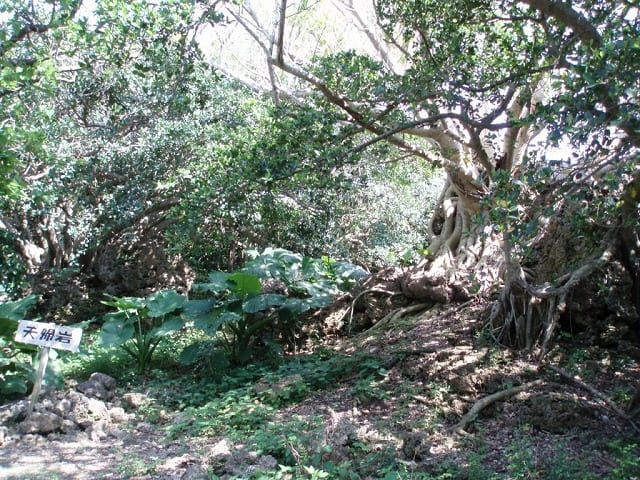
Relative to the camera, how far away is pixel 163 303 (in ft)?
25.9

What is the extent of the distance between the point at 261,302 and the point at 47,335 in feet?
8.10

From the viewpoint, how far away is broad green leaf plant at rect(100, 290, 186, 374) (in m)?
7.68

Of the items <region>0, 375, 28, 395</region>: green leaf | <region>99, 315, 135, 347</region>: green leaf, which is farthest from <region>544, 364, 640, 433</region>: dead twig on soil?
<region>0, 375, 28, 395</region>: green leaf

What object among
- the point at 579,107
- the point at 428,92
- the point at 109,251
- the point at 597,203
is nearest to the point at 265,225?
the point at 109,251

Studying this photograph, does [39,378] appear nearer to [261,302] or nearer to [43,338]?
[43,338]

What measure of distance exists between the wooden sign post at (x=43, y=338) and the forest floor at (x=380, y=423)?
1.67 feet

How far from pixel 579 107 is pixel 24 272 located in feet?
35.3

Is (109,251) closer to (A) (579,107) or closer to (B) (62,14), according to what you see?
(B) (62,14)

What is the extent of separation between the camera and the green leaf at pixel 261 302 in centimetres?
760

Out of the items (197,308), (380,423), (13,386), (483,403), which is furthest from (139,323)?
(483,403)

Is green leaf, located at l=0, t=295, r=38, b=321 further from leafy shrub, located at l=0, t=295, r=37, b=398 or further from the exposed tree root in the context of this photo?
the exposed tree root

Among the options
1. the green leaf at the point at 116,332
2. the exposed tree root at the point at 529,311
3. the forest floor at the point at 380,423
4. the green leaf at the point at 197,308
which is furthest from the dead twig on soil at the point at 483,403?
the green leaf at the point at 116,332

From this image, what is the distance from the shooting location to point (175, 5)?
20.6 ft

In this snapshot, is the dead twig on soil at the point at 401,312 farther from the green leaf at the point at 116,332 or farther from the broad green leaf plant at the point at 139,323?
the green leaf at the point at 116,332
